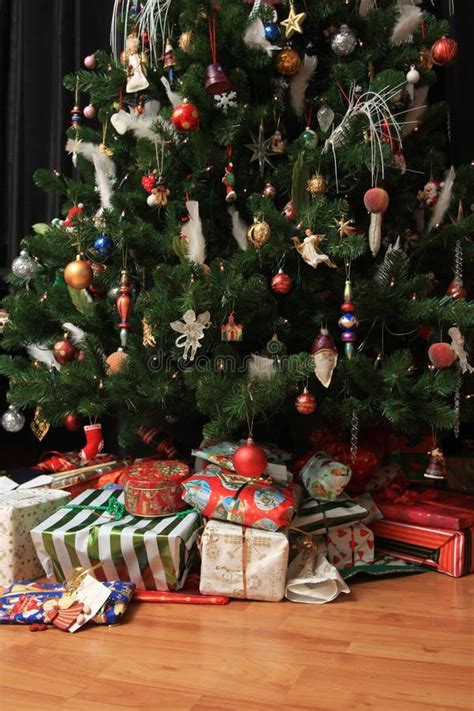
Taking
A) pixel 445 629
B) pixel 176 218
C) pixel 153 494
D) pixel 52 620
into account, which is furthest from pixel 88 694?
pixel 176 218

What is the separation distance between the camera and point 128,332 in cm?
164

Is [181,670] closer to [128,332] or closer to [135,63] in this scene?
[128,332]

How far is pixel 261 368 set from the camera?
1.43m

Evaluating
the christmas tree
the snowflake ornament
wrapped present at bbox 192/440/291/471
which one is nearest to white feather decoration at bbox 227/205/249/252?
the christmas tree

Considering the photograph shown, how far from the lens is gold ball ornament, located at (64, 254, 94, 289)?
1.57 meters

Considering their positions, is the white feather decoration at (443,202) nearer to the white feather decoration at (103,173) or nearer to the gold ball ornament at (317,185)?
the gold ball ornament at (317,185)

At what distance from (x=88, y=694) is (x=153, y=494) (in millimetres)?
496

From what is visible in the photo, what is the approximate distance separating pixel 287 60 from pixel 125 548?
116 centimetres

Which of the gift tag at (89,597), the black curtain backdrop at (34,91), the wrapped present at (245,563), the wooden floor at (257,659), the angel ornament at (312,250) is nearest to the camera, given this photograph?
the wooden floor at (257,659)

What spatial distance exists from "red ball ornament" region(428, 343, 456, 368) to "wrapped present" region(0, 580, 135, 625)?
768 mm

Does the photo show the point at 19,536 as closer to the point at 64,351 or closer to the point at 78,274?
the point at 64,351

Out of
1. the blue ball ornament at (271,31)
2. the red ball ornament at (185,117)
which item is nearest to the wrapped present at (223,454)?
the red ball ornament at (185,117)

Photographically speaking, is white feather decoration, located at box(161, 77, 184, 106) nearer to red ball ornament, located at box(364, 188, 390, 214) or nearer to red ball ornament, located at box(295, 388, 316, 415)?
red ball ornament, located at box(364, 188, 390, 214)

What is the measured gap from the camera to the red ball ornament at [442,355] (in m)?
1.43
